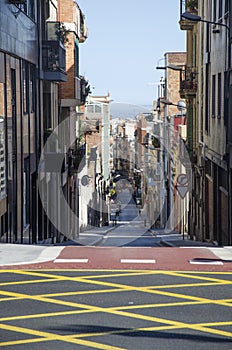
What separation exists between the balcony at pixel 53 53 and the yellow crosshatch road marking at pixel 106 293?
16577 millimetres

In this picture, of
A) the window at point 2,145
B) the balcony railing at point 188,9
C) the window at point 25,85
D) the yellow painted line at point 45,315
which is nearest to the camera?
the yellow painted line at point 45,315

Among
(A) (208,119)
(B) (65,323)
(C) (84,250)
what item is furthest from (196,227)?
(B) (65,323)

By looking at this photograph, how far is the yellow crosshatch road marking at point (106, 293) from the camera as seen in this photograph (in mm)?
11039

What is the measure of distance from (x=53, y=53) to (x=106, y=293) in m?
18.8

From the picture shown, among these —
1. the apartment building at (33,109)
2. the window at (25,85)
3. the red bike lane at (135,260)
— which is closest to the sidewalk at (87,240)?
the apartment building at (33,109)

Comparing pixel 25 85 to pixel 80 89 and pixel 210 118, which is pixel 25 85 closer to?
pixel 210 118

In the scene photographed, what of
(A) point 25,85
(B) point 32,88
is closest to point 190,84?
(B) point 32,88

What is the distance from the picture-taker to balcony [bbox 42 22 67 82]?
101 ft

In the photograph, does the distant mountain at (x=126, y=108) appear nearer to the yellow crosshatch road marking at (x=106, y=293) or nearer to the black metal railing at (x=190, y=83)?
the black metal railing at (x=190, y=83)

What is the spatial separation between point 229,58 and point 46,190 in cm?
927

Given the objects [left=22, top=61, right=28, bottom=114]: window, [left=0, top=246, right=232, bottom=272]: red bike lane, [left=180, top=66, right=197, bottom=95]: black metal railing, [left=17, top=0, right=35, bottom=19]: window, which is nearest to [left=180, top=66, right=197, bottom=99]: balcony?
[left=180, top=66, right=197, bottom=95]: black metal railing

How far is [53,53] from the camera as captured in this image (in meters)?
31.0

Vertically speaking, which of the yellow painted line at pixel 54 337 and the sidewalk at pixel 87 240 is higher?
the yellow painted line at pixel 54 337

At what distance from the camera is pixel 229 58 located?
87.5 ft
